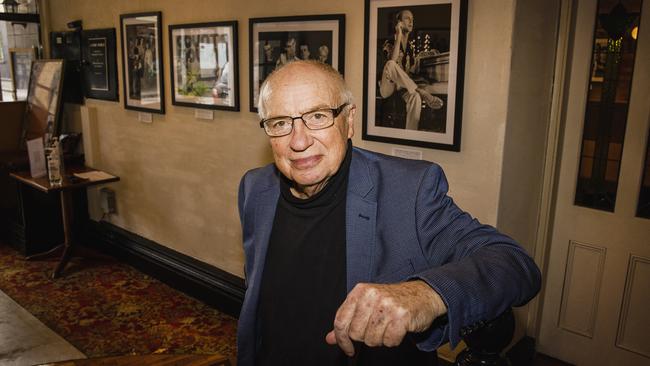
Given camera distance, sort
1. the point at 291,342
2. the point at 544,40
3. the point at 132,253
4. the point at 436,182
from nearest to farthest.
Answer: the point at 436,182
the point at 291,342
the point at 544,40
the point at 132,253

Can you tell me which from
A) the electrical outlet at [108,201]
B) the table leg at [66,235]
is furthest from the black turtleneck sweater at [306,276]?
the electrical outlet at [108,201]

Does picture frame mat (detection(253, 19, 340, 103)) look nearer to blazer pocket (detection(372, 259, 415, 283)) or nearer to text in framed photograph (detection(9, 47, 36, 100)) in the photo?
blazer pocket (detection(372, 259, 415, 283))

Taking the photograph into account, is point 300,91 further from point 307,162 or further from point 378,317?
→ point 378,317

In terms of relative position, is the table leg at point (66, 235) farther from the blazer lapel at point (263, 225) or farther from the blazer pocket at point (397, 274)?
the blazer pocket at point (397, 274)

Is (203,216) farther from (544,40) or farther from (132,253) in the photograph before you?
(544,40)

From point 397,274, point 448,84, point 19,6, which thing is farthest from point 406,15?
point 19,6

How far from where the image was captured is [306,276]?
164 centimetres

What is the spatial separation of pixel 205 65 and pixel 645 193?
3.04 m

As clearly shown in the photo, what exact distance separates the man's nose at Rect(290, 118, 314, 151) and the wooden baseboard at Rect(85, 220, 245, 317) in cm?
261

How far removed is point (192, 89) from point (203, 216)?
3.41 feet

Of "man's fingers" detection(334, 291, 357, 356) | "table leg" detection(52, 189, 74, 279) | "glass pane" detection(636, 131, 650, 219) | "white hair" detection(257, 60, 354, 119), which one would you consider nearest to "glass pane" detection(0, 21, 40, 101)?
"table leg" detection(52, 189, 74, 279)

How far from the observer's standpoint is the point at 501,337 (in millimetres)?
830

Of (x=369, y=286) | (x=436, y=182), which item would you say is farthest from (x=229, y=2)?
(x=369, y=286)

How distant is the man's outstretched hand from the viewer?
2.94 ft
